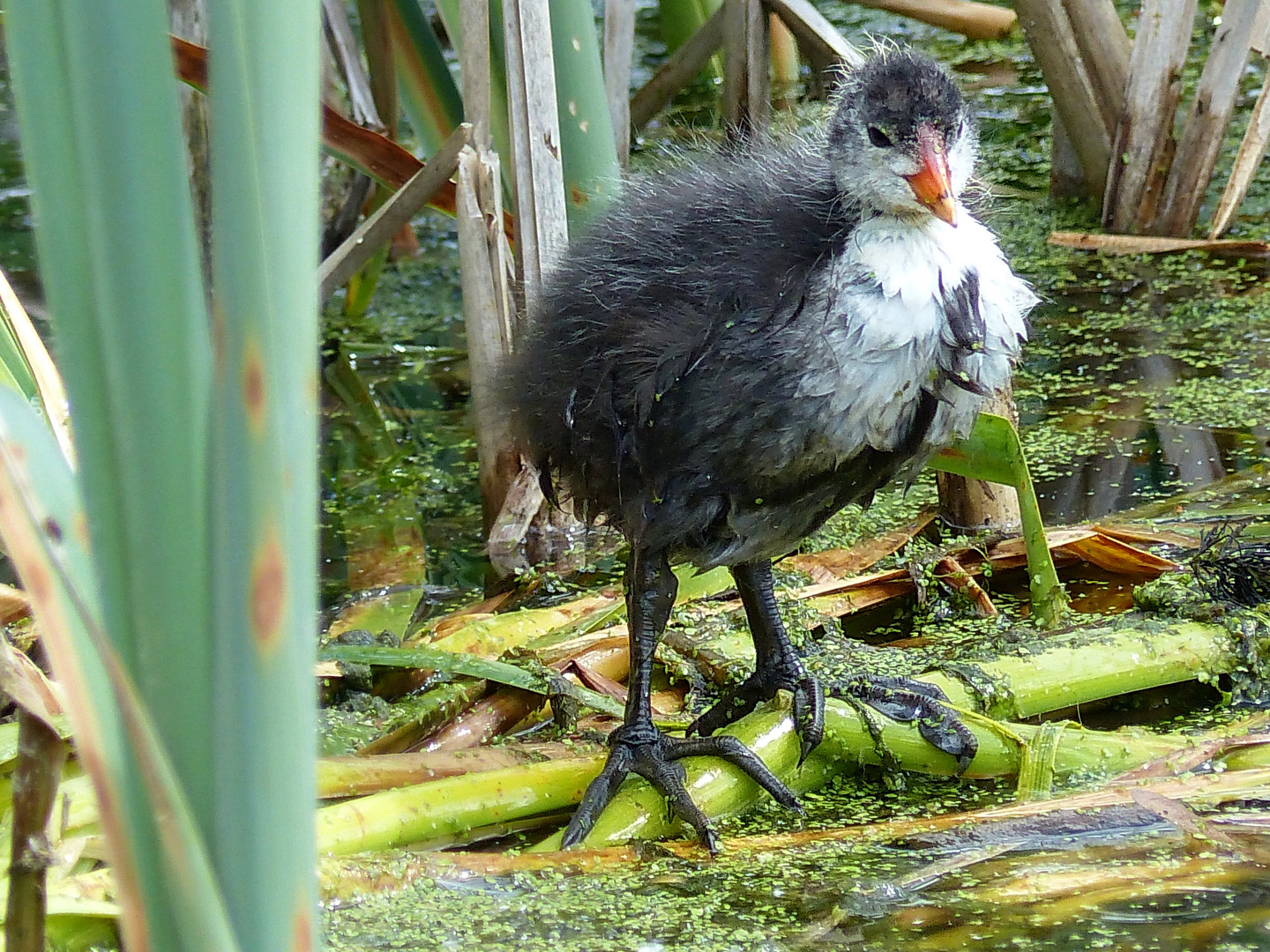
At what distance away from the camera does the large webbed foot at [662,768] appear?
1883mm

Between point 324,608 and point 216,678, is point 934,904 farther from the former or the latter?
point 324,608

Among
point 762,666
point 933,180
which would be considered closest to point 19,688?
point 933,180

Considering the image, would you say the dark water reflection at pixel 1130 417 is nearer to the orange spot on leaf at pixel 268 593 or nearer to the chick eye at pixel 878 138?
the chick eye at pixel 878 138

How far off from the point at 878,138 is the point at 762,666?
0.85 metres

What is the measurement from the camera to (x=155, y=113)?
603 mm

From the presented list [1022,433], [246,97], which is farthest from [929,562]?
[246,97]

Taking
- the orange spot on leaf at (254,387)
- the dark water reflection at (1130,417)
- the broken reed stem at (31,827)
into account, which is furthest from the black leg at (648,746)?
the orange spot on leaf at (254,387)

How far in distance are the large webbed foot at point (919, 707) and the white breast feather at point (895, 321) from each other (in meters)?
0.45

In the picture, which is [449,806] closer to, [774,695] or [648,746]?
[648,746]

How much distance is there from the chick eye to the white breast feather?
0.09m

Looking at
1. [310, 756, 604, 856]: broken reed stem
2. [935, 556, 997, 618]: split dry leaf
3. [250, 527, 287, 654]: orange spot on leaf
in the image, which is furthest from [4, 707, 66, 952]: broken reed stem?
[935, 556, 997, 618]: split dry leaf

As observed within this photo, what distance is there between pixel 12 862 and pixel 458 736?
4.44 ft

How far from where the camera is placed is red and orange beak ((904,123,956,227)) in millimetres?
1648

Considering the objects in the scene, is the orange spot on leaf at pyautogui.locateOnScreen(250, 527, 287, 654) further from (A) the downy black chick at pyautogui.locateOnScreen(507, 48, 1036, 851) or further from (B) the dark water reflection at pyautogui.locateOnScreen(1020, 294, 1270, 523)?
(B) the dark water reflection at pyautogui.locateOnScreen(1020, 294, 1270, 523)
